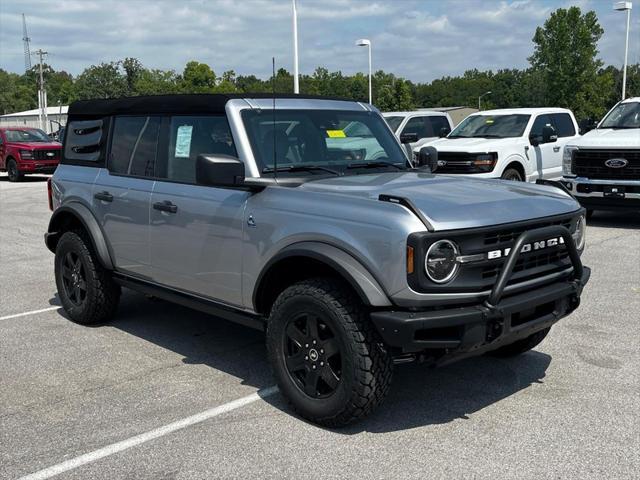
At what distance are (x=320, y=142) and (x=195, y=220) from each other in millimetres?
1015

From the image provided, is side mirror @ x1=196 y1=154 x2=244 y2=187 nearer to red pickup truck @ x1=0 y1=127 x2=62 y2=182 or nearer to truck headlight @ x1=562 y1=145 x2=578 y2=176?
truck headlight @ x1=562 y1=145 x2=578 y2=176

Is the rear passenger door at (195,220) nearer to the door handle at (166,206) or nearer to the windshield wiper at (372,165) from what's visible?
the door handle at (166,206)

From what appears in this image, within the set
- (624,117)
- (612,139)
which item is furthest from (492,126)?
(612,139)

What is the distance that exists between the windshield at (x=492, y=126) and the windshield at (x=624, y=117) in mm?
1663

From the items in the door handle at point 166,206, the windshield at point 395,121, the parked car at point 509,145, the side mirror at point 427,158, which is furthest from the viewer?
the windshield at point 395,121

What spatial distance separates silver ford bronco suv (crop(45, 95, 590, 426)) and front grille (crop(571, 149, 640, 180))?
21.3 feet

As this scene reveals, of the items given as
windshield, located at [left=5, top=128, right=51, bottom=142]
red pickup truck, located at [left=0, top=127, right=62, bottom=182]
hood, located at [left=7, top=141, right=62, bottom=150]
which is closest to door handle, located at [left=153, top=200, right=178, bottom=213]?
red pickup truck, located at [left=0, top=127, right=62, bottom=182]

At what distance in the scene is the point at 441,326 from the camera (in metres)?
3.58

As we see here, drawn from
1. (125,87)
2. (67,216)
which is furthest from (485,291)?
(125,87)

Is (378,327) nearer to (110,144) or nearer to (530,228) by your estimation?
(530,228)

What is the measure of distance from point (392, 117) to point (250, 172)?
13037 millimetres

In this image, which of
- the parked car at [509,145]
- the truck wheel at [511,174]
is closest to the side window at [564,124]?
the parked car at [509,145]

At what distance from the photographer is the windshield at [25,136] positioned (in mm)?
24078

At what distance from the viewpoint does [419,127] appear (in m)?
16.9
